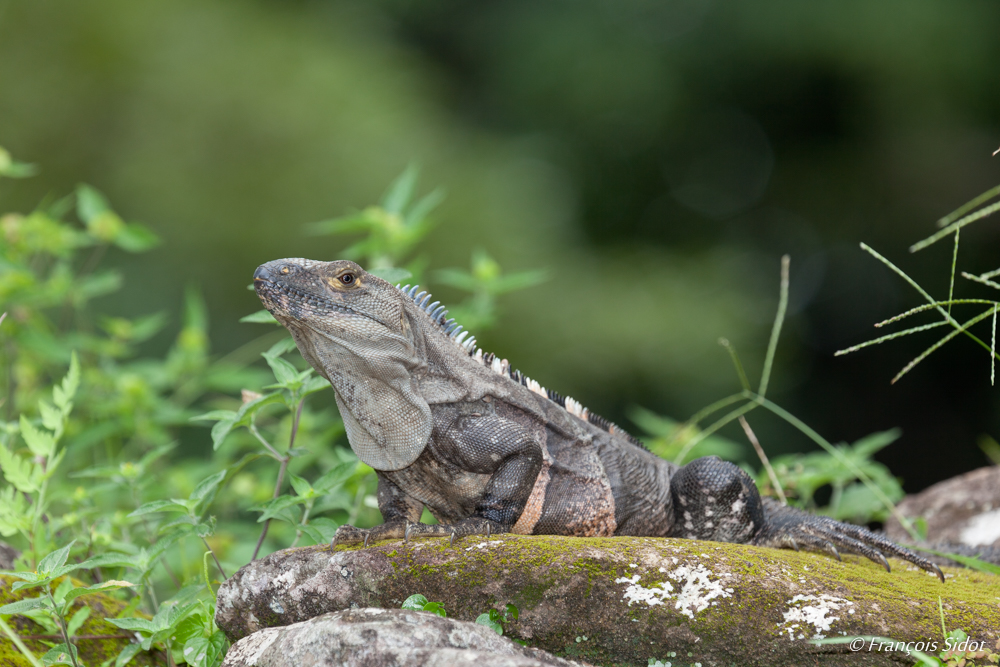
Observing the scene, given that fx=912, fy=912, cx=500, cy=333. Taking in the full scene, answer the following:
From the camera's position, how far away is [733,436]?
33.5ft

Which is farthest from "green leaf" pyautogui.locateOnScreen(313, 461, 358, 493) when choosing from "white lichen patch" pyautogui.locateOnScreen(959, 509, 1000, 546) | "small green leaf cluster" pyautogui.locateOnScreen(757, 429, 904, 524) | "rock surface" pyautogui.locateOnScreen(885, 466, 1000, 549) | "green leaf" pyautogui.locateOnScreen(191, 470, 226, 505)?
"white lichen patch" pyautogui.locateOnScreen(959, 509, 1000, 546)

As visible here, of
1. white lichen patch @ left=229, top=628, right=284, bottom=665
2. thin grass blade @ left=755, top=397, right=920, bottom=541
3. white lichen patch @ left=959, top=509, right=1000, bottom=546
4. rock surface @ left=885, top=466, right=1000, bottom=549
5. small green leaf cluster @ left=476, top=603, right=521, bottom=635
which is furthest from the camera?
rock surface @ left=885, top=466, right=1000, bottom=549

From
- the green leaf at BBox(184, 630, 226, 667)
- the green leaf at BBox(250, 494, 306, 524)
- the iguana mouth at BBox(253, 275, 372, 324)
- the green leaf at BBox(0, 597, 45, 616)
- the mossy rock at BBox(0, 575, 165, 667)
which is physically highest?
the iguana mouth at BBox(253, 275, 372, 324)

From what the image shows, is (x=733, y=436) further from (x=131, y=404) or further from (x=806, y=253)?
(x=131, y=404)

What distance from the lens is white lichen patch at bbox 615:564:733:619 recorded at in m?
3.01

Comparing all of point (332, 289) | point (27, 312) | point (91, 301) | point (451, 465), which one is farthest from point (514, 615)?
point (91, 301)

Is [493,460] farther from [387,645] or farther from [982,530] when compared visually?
[982,530]

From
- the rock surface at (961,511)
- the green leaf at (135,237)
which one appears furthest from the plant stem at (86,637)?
the rock surface at (961,511)

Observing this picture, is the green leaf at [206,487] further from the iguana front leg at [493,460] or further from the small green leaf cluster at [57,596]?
the iguana front leg at [493,460]

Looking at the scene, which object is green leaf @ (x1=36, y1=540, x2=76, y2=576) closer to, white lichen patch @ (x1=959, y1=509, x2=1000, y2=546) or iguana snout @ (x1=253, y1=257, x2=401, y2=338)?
iguana snout @ (x1=253, y1=257, x2=401, y2=338)

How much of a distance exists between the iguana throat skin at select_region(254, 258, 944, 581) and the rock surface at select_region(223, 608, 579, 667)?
0.72 metres

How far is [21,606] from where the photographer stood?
3002mm

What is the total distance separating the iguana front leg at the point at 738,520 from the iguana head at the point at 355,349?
130 cm

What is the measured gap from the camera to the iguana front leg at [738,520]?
13.0 feet
